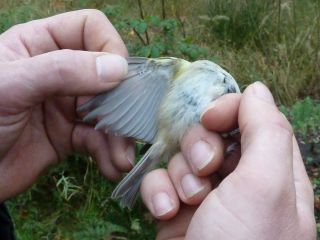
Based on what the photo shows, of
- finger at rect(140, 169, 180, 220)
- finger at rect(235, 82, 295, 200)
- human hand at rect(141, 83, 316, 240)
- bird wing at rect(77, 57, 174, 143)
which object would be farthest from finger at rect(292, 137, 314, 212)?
bird wing at rect(77, 57, 174, 143)

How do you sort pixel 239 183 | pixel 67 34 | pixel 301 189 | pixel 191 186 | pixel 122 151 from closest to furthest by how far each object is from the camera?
1. pixel 239 183
2. pixel 301 189
3. pixel 191 186
4. pixel 122 151
5. pixel 67 34

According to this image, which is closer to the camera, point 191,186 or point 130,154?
point 191,186

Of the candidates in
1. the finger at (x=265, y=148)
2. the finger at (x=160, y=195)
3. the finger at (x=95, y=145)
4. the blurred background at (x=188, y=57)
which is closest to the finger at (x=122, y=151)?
the finger at (x=95, y=145)

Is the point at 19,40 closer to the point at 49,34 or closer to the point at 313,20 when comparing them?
the point at 49,34

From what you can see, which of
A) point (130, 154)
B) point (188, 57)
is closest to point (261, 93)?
point (130, 154)

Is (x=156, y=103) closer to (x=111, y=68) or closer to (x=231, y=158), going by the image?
(x=111, y=68)

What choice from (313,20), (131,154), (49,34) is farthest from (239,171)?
(313,20)

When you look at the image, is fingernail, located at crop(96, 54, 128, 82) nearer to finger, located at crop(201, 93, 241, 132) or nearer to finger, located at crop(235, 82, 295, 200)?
finger, located at crop(201, 93, 241, 132)
